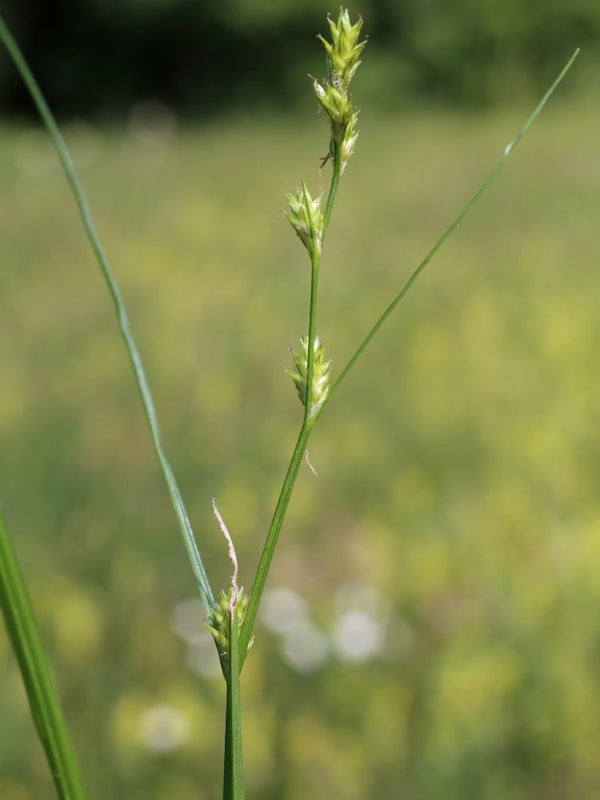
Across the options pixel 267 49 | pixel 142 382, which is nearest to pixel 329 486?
pixel 142 382

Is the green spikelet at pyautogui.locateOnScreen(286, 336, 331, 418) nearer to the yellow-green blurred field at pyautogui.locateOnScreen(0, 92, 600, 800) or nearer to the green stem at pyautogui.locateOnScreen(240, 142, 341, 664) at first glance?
the green stem at pyautogui.locateOnScreen(240, 142, 341, 664)

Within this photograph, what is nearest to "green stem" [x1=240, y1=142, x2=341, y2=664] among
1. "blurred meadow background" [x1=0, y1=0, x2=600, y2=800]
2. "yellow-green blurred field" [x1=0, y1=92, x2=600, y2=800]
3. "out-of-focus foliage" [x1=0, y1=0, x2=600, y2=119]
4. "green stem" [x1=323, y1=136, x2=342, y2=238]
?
"green stem" [x1=323, y1=136, x2=342, y2=238]

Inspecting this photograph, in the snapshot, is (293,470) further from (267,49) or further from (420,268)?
(267,49)

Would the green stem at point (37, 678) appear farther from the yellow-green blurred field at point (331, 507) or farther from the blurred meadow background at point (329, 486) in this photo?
the yellow-green blurred field at point (331, 507)

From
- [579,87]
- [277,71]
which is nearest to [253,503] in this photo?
[579,87]

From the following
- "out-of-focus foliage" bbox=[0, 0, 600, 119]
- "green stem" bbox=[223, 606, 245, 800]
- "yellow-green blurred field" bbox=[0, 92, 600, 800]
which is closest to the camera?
Answer: "green stem" bbox=[223, 606, 245, 800]
